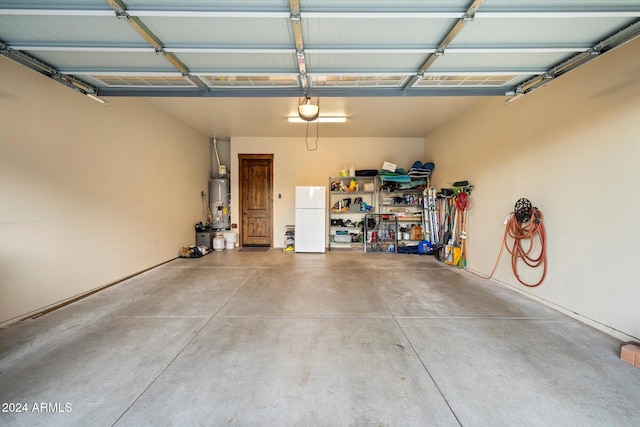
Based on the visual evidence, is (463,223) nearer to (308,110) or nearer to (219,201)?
(308,110)

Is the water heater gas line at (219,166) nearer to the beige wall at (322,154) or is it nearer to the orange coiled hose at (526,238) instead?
the beige wall at (322,154)

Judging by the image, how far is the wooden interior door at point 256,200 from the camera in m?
6.52

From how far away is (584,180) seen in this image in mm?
2451

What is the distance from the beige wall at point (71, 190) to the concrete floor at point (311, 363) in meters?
0.44

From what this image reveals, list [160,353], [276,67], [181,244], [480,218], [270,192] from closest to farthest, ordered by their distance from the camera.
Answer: [160,353] → [276,67] → [480,218] → [181,244] → [270,192]

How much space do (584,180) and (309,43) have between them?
10.1 ft

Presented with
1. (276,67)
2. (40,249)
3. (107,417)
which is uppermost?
(276,67)

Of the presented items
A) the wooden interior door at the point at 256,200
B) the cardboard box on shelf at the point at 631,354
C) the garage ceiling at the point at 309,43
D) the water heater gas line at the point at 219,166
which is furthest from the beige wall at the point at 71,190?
the cardboard box on shelf at the point at 631,354

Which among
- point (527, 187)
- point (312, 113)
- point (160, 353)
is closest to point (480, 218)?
point (527, 187)

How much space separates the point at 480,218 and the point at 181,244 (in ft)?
19.8

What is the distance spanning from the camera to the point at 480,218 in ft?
13.4

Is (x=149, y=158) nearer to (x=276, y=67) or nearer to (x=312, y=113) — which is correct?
(x=312, y=113)

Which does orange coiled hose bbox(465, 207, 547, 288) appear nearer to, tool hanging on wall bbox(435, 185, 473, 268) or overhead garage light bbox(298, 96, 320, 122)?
tool hanging on wall bbox(435, 185, 473, 268)

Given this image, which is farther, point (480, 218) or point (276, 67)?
point (480, 218)
